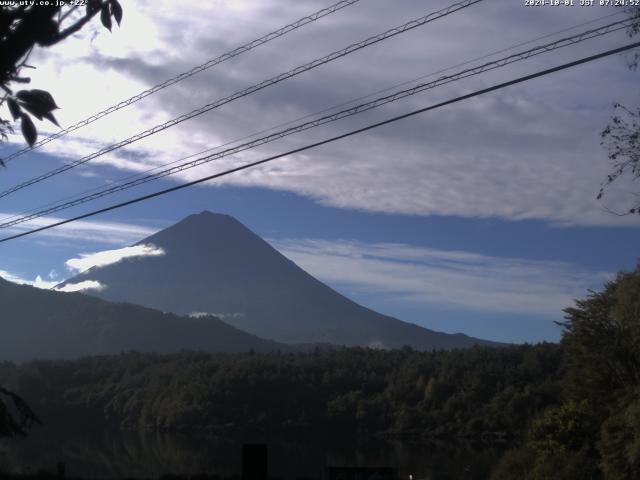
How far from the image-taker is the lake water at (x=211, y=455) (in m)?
47.9

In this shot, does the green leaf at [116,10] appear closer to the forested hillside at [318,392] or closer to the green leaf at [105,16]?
the green leaf at [105,16]

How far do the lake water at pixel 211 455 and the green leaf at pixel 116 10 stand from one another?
39557 mm

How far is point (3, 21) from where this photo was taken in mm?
3922

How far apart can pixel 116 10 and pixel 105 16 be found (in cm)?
7

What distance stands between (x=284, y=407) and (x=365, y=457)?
3086cm

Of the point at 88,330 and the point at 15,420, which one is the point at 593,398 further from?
the point at 88,330

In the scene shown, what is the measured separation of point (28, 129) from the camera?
4.15 metres

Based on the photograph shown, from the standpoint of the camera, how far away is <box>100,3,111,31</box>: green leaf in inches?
174

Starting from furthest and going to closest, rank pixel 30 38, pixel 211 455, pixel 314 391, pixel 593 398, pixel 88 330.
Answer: pixel 88 330
pixel 314 391
pixel 211 455
pixel 593 398
pixel 30 38

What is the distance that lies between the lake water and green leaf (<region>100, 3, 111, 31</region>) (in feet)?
130

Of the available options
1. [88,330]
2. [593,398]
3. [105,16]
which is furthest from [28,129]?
[88,330]

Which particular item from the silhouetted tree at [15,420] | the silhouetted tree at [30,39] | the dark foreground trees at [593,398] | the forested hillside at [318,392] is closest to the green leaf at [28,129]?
the silhouetted tree at [30,39]

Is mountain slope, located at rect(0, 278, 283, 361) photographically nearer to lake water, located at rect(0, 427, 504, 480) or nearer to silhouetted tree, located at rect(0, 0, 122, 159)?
lake water, located at rect(0, 427, 504, 480)

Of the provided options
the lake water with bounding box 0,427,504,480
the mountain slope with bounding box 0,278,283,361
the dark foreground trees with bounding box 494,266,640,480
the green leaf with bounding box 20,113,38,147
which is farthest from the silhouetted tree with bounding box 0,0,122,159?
the mountain slope with bounding box 0,278,283,361
